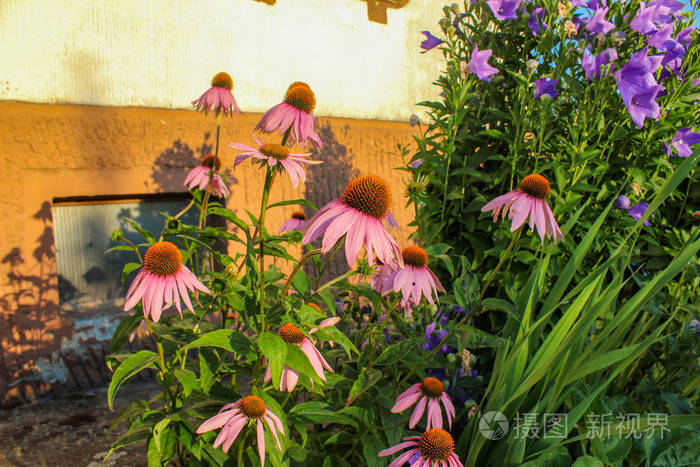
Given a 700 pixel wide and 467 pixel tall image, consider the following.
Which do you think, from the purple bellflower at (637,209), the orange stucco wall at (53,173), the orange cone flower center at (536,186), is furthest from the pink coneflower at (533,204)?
the orange stucco wall at (53,173)

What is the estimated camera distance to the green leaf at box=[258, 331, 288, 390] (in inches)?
39.0

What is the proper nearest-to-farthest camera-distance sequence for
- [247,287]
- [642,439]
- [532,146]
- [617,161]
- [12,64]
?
1. [247,287]
2. [642,439]
3. [532,146]
4. [617,161]
5. [12,64]

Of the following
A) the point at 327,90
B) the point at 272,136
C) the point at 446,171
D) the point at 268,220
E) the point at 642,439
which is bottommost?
the point at 642,439

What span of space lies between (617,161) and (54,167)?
8.80 ft

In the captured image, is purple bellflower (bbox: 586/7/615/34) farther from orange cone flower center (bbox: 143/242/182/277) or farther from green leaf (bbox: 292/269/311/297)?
orange cone flower center (bbox: 143/242/182/277)

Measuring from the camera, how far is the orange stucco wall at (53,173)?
2.37 meters

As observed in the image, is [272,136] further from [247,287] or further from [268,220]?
[247,287]

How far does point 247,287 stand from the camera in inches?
49.2

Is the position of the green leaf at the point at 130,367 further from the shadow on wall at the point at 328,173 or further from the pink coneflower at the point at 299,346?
the shadow on wall at the point at 328,173

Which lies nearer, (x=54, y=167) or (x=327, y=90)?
(x=54, y=167)

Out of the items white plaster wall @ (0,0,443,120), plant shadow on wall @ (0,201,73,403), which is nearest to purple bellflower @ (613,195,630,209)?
white plaster wall @ (0,0,443,120)

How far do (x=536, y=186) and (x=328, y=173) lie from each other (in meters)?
2.18

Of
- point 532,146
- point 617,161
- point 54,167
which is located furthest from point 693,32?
point 54,167

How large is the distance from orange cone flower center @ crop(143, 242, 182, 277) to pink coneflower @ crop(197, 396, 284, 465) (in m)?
0.36
